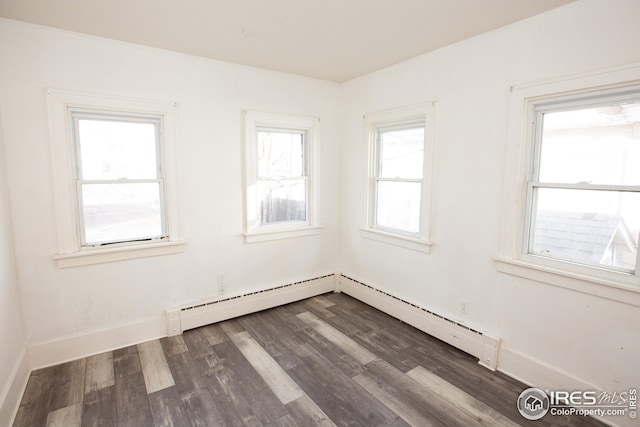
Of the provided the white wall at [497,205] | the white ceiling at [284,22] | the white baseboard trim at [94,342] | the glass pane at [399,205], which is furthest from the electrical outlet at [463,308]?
the white baseboard trim at [94,342]

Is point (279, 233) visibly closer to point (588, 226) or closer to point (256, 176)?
point (256, 176)

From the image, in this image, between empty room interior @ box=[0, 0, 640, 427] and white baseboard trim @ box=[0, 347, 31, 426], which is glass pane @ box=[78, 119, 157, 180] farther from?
white baseboard trim @ box=[0, 347, 31, 426]

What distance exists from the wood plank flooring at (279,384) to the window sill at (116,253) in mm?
802

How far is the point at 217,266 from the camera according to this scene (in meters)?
3.38

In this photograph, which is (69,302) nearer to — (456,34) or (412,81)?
(412,81)

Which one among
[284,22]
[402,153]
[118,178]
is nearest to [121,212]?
[118,178]

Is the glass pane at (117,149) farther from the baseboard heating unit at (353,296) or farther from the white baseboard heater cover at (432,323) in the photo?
the white baseboard heater cover at (432,323)

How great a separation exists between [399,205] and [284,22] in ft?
6.78

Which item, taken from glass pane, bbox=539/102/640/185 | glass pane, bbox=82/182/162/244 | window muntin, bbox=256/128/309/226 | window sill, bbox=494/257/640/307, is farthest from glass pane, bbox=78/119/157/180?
glass pane, bbox=539/102/640/185

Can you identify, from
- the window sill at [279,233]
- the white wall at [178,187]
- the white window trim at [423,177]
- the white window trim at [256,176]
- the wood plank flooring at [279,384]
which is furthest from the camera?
the window sill at [279,233]

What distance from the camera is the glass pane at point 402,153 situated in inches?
129

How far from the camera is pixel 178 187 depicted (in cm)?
307

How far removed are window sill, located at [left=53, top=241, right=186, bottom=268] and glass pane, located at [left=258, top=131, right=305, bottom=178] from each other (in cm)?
118

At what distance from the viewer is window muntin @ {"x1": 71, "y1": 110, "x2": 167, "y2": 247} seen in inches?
107
